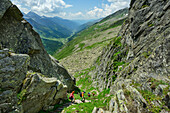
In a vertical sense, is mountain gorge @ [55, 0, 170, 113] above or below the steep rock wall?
below

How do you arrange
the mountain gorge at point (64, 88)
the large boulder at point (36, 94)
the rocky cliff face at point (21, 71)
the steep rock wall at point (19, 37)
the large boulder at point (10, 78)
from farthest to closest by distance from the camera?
the steep rock wall at point (19, 37), the large boulder at point (36, 94), the rocky cliff face at point (21, 71), the large boulder at point (10, 78), the mountain gorge at point (64, 88)

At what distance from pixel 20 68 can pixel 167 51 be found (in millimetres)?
21535

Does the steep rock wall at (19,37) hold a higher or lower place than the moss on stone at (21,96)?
higher

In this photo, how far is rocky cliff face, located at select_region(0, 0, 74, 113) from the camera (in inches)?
465

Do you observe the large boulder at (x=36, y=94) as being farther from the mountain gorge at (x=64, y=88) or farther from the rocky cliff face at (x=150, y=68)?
the rocky cliff face at (x=150, y=68)

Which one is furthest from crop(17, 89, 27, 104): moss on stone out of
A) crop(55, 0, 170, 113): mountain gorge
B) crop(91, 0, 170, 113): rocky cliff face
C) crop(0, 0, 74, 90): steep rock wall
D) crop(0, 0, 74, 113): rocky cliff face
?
crop(91, 0, 170, 113): rocky cliff face

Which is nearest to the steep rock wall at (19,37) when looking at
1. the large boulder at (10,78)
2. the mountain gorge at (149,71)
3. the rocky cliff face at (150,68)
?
the large boulder at (10,78)

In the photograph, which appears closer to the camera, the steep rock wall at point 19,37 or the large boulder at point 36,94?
the large boulder at point 36,94

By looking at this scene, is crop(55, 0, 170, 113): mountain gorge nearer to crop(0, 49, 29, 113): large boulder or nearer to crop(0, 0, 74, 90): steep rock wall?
crop(0, 49, 29, 113): large boulder

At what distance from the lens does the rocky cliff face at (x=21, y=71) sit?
1180 cm

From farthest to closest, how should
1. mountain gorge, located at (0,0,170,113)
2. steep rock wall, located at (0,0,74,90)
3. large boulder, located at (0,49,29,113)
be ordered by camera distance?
steep rock wall, located at (0,0,74,90), large boulder, located at (0,49,29,113), mountain gorge, located at (0,0,170,113)

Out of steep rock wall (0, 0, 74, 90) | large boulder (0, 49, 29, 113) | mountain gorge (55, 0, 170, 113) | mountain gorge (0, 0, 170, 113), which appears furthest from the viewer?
steep rock wall (0, 0, 74, 90)

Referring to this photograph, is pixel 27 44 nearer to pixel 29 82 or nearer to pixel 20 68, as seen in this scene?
pixel 20 68

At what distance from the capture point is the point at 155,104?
365 inches
